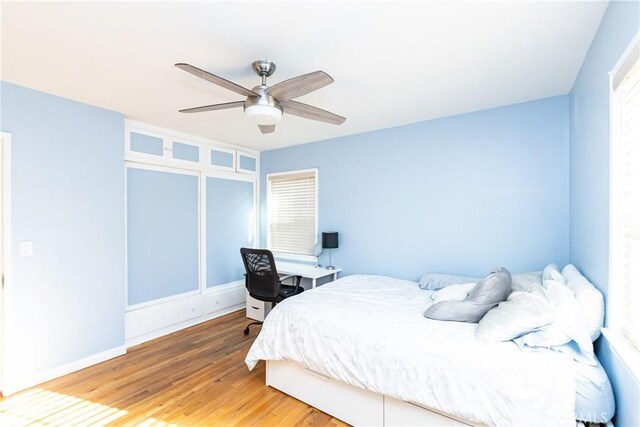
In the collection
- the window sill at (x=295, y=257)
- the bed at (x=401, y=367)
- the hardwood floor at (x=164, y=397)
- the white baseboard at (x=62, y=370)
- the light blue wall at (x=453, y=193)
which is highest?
the light blue wall at (x=453, y=193)

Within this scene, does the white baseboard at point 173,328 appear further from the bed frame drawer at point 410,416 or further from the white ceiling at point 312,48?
the bed frame drawer at point 410,416

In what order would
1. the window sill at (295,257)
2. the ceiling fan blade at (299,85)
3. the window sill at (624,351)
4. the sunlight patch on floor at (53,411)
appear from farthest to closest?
the window sill at (295,257), the sunlight patch on floor at (53,411), the ceiling fan blade at (299,85), the window sill at (624,351)

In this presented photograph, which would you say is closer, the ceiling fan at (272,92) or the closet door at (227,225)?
the ceiling fan at (272,92)

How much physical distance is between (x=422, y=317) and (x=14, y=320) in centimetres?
325

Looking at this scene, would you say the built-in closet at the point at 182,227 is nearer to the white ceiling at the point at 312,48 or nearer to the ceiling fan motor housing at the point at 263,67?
the white ceiling at the point at 312,48

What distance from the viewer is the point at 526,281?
2.29 metres

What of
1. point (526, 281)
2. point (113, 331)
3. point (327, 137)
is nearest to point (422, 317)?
point (526, 281)

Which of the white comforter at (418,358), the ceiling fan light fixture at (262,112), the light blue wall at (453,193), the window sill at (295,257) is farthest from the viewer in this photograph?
the window sill at (295,257)

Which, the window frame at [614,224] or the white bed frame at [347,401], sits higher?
the window frame at [614,224]

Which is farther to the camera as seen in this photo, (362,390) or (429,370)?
(362,390)

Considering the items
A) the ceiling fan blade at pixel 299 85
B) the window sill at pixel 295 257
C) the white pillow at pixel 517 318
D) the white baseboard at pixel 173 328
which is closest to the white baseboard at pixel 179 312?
the white baseboard at pixel 173 328

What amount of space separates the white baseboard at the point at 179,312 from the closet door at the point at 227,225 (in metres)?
0.18

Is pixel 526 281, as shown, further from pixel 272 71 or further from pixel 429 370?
pixel 272 71

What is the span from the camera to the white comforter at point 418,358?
1.45 metres
